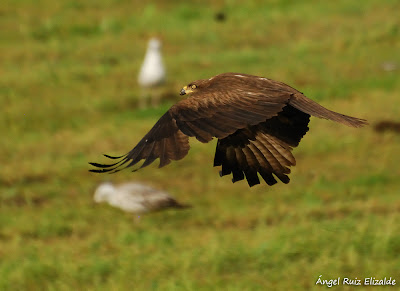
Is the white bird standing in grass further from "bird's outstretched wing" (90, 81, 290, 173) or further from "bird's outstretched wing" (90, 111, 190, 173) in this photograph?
"bird's outstretched wing" (90, 111, 190, 173)

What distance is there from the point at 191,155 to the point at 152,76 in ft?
10.6

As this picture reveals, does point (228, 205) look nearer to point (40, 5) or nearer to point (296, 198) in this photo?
point (296, 198)

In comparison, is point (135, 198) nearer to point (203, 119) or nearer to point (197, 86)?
point (197, 86)

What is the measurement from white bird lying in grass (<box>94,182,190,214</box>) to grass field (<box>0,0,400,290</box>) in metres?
0.12

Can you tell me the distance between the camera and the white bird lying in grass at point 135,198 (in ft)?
33.9

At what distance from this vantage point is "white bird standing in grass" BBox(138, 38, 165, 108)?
15719 millimetres

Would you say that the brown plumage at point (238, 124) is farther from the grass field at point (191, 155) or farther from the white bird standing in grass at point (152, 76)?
the white bird standing in grass at point (152, 76)

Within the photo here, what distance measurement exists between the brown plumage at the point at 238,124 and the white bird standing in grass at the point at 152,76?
30.7 ft

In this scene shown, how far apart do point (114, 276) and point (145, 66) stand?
866 cm

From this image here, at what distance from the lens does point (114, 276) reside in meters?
7.87

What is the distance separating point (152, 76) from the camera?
15.7 meters

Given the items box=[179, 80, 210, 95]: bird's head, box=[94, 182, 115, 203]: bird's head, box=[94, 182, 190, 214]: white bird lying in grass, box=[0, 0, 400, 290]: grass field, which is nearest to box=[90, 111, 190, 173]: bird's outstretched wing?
box=[179, 80, 210, 95]: bird's head

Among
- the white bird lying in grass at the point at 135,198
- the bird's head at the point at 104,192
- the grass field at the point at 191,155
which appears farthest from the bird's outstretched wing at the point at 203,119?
the bird's head at the point at 104,192

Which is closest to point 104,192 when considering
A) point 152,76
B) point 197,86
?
point 197,86
